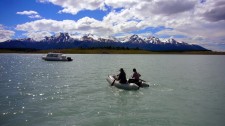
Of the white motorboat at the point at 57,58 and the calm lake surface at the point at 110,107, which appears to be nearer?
the calm lake surface at the point at 110,107

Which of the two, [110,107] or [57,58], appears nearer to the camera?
[110,107]

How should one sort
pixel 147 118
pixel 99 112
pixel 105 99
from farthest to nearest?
1. pixel 105 99
2. pixel 99 112
3. pixel 147 118

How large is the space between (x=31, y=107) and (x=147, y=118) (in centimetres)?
842

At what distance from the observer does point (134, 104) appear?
2139 cm

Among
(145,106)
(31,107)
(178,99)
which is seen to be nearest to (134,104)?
(145,106)

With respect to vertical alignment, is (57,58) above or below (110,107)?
above

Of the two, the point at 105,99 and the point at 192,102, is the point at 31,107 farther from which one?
the point at 192,102

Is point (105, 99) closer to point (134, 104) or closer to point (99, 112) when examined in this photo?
point (134, 104)

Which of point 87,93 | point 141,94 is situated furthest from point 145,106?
point 87,93

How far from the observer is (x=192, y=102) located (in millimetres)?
22406

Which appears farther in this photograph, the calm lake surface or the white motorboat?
the white motorboat

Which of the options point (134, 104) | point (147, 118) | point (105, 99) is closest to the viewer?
point (147, 118)

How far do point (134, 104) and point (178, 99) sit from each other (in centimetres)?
455

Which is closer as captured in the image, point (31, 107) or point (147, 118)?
point (147, 118)
